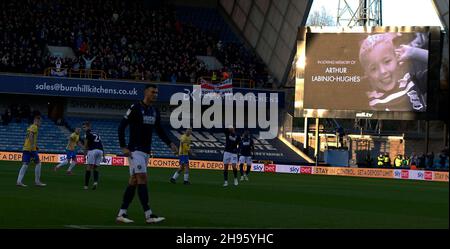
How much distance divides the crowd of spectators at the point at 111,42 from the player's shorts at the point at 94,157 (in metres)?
34.9

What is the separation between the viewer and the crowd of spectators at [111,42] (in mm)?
62250

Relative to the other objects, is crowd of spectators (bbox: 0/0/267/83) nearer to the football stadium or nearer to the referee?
the football stadium

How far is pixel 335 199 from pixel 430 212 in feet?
16.0

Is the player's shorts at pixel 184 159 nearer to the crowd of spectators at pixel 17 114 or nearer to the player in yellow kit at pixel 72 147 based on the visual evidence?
the player in yellow kit at pixel 72 147

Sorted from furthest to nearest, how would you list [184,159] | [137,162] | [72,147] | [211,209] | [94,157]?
1. [72,147]
2. [184,159]
3. [94,157]
4. [211,209]
5. [137,162]

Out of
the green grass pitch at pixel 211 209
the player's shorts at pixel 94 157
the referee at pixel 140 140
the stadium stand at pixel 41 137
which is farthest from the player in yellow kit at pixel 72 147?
the referee at pixel 140 140

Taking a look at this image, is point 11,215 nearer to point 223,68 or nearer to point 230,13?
point 223,68

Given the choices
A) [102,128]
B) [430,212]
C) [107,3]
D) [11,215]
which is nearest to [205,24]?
[107,3]

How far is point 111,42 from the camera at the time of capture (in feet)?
213

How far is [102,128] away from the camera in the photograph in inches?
2544

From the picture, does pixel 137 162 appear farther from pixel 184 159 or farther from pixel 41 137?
pixel 41 137

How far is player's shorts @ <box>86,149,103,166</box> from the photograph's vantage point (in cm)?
2744

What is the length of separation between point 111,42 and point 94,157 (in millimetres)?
38471

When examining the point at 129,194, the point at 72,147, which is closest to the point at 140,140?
the point at 129,194
